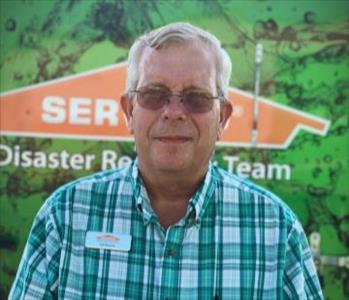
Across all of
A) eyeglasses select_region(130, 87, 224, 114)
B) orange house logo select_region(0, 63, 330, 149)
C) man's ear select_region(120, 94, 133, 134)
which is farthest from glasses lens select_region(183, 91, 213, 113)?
orange house logo select_region(0, 63, 330, 149)

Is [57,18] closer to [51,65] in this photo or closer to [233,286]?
[51,65]

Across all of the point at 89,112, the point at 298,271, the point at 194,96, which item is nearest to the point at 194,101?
the point at 194,96

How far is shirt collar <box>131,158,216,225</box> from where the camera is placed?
55.3 inches

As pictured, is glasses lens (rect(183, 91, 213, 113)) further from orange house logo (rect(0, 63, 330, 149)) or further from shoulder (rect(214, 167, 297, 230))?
orange house logo (rect(0, 63, 330, 149))

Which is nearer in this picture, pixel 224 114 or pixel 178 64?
pixel 178 64

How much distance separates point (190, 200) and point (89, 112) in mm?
1177

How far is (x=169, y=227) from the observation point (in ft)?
4.56

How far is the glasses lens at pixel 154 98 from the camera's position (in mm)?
1360

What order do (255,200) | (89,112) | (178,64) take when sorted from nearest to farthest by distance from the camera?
(178,64)
(255,200)
(89,112)

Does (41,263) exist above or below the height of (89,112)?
below

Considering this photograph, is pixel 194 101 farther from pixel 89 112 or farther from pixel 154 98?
pixel 89 112

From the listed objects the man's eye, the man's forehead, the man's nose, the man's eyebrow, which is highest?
the man's forehead

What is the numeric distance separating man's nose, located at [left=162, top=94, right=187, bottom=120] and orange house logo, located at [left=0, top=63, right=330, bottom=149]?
3.85 ft

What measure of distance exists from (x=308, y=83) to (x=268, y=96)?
0.18 meters
